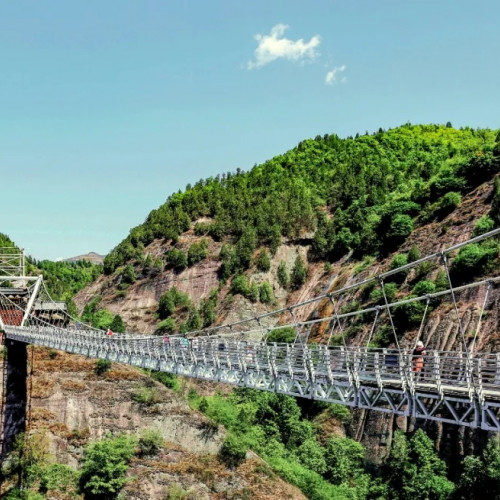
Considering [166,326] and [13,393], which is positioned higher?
[166,326]

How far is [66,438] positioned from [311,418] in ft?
56.7

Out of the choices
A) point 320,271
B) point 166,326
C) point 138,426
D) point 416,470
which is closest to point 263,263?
point 320,271

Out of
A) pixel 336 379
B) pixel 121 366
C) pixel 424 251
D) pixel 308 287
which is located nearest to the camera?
pixel 336 379

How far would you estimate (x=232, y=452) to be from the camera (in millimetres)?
36344

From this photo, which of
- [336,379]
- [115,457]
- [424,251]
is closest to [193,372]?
[336,379]

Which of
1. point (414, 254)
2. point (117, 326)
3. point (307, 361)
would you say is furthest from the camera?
point (117, 326)

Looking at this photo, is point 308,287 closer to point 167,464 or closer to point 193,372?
point 167,464

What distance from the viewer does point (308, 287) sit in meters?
63.8

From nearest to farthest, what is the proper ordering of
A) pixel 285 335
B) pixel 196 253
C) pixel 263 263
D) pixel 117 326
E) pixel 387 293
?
pixel 387 293
pixel 285 335
pixel 117 326
pixel 263 263
pixel 196 253

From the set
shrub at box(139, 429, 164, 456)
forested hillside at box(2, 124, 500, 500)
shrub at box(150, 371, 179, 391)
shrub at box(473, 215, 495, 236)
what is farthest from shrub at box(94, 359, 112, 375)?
shrub at box(473, 215, 495, 236)

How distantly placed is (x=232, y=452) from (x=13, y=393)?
1389 cm

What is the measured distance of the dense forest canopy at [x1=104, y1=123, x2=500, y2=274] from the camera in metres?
53.7

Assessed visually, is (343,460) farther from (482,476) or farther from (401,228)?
(401,228)

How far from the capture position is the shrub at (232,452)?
3634 cm
